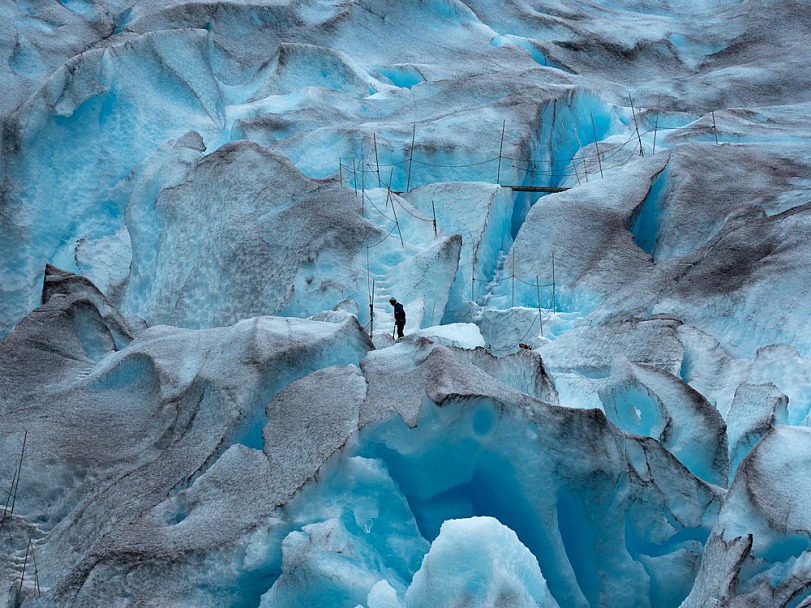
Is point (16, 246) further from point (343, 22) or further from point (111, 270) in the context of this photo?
point (343, 22)

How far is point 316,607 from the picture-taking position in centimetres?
483

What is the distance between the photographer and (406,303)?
371 inches

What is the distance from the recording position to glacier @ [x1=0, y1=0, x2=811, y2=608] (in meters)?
5.18

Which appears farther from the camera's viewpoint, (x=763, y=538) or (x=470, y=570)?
(x=763, y=538)

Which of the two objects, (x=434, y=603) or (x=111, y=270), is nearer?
(x=434, y=603)

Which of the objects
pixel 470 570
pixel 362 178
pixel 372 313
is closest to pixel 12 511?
pixel 470 570

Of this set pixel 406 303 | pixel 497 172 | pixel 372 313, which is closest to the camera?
pixel 372 313

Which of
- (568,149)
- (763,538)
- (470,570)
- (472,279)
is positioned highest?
(470,570)

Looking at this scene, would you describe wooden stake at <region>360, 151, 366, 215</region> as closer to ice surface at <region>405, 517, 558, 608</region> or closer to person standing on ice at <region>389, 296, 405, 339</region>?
person standing on ice at <region>389, 296, 405, 339</region>

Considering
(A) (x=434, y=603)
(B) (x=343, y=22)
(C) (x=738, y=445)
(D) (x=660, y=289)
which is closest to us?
(A) (x=434, y=603)

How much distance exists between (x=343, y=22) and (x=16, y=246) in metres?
7.30

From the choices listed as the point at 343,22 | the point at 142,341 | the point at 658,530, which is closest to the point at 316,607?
the point at 658,530

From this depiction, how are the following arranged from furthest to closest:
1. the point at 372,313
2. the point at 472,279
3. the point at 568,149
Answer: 1. the point at 568,149
2. the point at 472,279
3. the point at 372,313

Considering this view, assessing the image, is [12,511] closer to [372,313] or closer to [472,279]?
[372,313]
